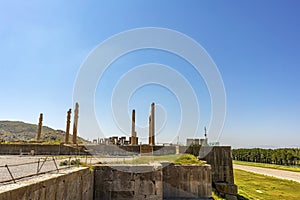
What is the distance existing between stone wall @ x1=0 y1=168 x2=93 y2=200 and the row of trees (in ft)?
278

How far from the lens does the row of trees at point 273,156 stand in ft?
260

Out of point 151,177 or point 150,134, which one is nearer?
point 151,177

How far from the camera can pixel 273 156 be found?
286 ft

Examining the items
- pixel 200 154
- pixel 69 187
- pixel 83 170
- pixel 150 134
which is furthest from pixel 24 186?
pixel 150 134

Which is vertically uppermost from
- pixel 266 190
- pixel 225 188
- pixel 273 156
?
pixel 225 188

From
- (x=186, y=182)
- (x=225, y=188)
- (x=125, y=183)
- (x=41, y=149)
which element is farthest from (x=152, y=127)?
(x=125, y=183)

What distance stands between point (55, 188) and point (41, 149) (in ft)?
60.1

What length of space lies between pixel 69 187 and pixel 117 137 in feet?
73.5

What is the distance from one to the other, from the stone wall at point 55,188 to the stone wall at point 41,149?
13.5 meters

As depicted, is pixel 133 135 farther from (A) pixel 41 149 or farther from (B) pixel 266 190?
(B) pixel 266 190

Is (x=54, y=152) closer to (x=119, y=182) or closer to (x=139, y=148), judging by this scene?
(x=139, y=148)

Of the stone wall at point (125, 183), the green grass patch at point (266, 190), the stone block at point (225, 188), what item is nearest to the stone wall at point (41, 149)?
the stone block at point (225, 188)

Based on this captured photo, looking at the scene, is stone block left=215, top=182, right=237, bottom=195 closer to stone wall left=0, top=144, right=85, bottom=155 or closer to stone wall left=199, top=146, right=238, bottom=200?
stone wall left=199, top=146, right=238, bottom=200

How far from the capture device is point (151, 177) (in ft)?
32.2
